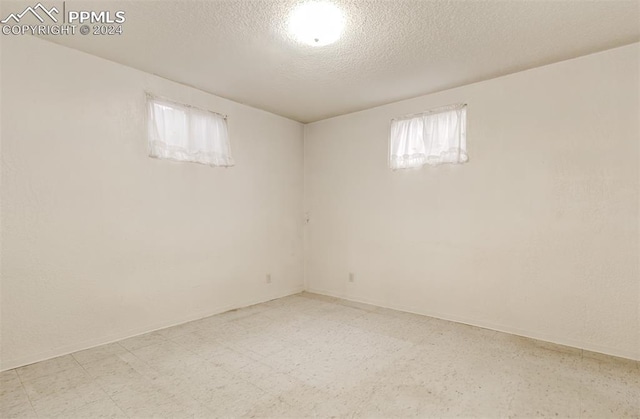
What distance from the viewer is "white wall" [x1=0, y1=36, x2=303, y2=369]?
97.4 inches

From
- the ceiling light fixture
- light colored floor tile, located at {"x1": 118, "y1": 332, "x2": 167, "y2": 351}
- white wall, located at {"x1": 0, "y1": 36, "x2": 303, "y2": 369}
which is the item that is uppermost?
the ceiling light fixture

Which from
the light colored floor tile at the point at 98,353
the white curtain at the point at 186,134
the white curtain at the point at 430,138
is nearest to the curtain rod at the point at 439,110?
the white curtain at the point at 430,138

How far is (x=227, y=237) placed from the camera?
3.94 metres

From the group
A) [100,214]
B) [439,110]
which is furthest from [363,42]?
[100,214]

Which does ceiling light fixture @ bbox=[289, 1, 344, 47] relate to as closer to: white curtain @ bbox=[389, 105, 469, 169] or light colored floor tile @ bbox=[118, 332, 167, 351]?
white curtain @ bbox=[389, 105, 469, 169]

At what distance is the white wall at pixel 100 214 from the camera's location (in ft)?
8.12

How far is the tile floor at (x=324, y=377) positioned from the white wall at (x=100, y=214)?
0.33 metres

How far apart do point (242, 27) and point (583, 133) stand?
117 inches

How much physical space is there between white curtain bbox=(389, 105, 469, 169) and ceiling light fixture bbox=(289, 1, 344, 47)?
5.44ft

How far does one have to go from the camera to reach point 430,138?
3.73m

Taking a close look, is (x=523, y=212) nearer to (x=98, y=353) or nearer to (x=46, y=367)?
(x=98, y=353)

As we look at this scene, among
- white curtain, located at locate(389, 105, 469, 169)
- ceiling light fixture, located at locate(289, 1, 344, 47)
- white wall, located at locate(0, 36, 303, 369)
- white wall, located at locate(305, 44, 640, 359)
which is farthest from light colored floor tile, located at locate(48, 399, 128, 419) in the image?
white curtain, located at locate(389, 105, 469, 169)

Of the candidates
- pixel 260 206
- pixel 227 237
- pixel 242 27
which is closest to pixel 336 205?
pixel 260 206

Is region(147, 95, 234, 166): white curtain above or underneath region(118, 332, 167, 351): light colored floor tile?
above
